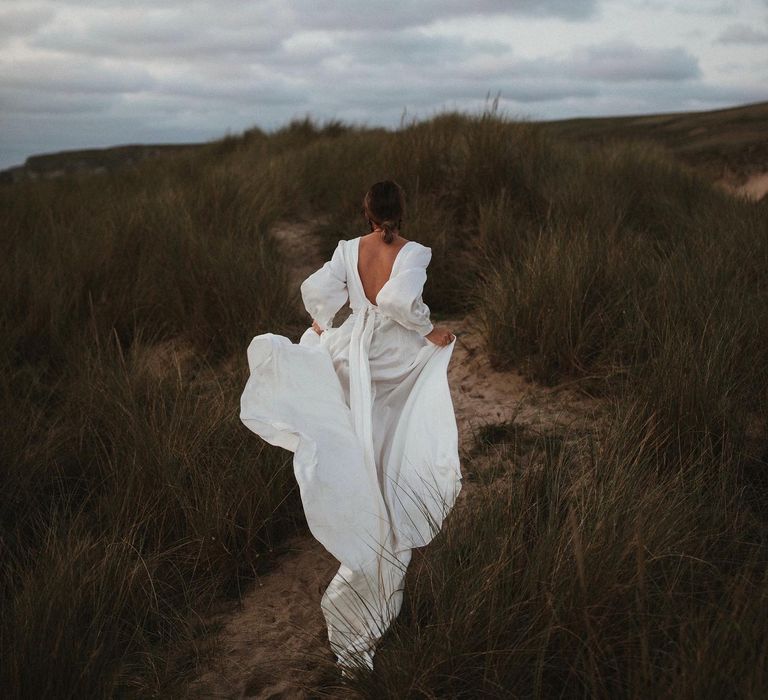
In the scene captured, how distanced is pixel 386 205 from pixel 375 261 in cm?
27

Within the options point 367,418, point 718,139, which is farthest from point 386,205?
point 718,139

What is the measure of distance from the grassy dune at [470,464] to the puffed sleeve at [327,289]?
862 mm

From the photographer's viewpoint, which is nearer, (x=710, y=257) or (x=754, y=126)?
(x=710, y=257)

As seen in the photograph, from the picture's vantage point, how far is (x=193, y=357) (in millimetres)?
5566

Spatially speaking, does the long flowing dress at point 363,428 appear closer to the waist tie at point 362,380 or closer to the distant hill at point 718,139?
the waist tie at point 362,380

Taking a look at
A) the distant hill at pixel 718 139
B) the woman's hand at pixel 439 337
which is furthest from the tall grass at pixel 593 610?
the distant hill at pixel 718 139

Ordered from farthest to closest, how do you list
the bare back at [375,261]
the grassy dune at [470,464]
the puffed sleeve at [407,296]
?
1. the bare back at [375,261]
2. the puffed sleeve at [407,296]
3. the grassy dune at [470,464]

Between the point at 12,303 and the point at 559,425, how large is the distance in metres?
4.71

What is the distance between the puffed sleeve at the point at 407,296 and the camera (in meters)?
3.05

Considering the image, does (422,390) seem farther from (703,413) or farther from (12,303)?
(12,303)

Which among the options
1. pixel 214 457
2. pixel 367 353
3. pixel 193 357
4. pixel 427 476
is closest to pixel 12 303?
pixel 193 357

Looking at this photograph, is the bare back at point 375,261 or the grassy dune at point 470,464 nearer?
the grassy dune at point 470,464

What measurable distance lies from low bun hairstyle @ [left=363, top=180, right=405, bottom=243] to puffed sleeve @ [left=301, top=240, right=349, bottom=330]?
24 cm

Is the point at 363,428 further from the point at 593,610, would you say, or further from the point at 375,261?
the point at 593,610
